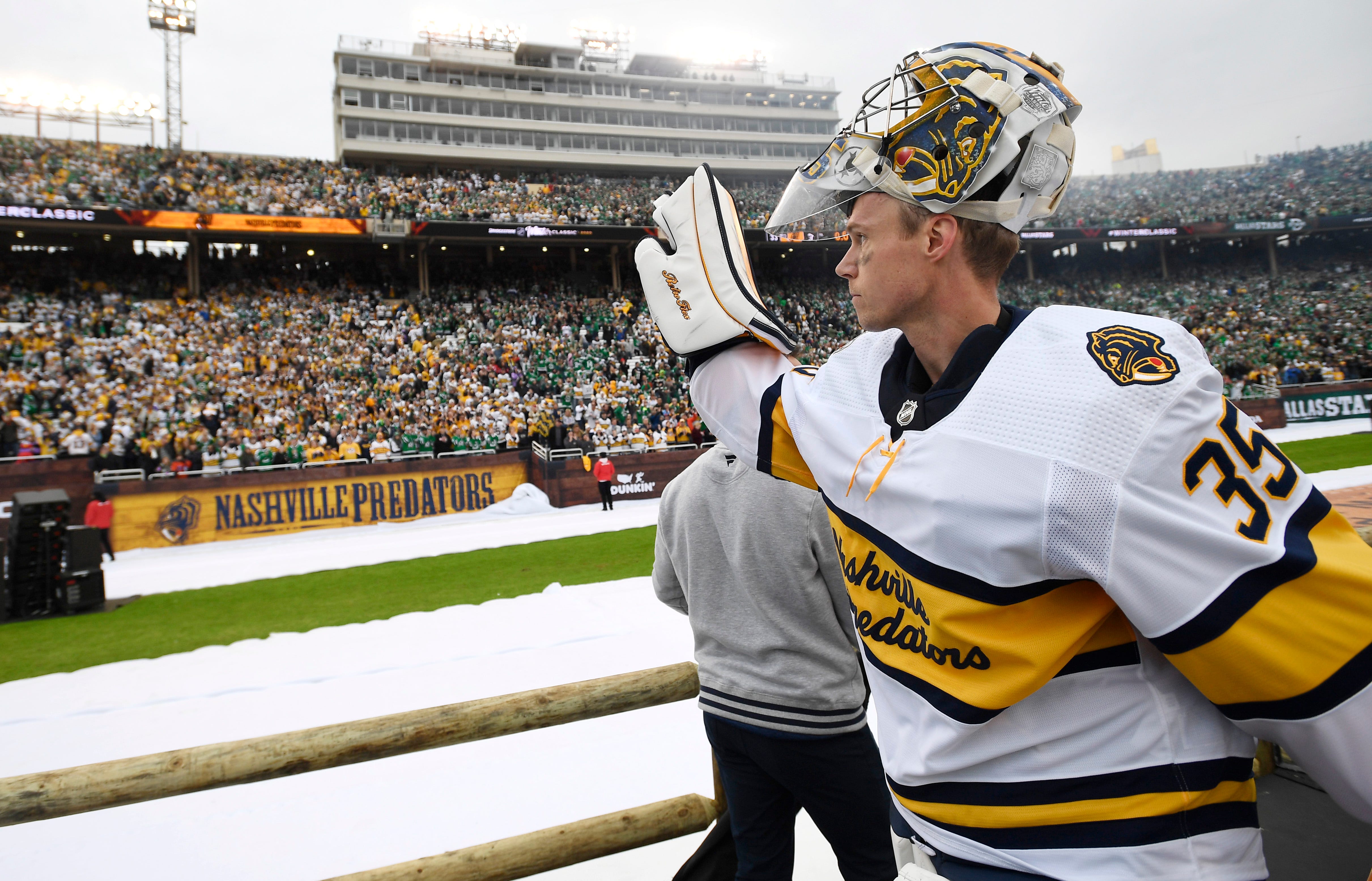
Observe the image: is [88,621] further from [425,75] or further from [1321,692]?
[425,75]

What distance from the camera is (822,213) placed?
5.56 ft

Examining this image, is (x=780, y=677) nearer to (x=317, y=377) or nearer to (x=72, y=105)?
(x=317, y=377)

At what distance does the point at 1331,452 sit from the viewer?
15.3 meters

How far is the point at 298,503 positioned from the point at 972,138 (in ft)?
59.5

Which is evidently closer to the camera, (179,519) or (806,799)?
(806,799)

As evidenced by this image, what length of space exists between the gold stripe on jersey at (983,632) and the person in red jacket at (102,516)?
16.0m

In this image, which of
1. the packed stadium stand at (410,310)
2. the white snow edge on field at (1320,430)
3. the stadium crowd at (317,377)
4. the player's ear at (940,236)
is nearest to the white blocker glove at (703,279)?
the player's ear at (940,236)

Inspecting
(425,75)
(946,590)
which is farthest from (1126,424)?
(425,75)

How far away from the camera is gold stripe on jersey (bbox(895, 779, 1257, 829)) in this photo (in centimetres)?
100

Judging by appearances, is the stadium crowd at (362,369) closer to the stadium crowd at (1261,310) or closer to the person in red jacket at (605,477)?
the stadium crowd at (1261,310)

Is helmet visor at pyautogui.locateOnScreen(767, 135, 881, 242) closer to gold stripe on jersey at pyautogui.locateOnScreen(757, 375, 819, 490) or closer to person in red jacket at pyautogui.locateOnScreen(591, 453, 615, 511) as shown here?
gold stripe on jersey at pyautogui.locateOnScreen(757, 375, 819, 490)

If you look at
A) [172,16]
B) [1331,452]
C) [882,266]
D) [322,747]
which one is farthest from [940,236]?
[172,16]

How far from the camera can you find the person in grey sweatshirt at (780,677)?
205cm

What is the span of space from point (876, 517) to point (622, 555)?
977 centimetres
